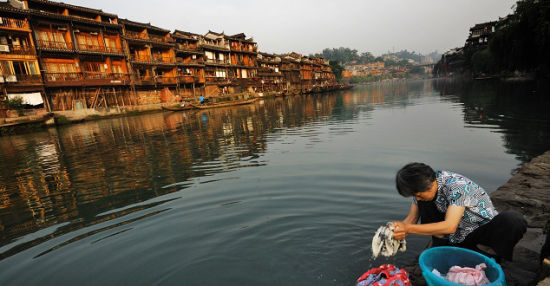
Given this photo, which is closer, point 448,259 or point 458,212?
point 458,212

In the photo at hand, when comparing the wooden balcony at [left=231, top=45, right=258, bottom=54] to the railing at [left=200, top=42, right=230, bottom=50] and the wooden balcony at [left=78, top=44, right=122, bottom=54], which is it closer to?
the railing at [left=200, top=42, right=230, bottom=50]

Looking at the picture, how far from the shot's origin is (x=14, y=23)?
85.2ft

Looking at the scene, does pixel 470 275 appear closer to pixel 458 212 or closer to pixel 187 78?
pixel 458 212

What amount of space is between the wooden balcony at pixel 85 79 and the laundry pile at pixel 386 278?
35732 millimetres

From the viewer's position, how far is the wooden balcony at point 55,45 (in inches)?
1107

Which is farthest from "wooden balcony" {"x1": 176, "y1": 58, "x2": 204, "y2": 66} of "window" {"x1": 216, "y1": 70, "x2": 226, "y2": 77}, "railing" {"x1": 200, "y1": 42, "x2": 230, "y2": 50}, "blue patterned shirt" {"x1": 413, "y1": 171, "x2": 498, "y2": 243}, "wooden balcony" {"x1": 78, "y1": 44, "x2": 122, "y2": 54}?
"blue patterned shirt" {"x1": 413, "y1": 171, "x2": 498, "y2": 243}

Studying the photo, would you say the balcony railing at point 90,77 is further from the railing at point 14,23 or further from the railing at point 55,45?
the railing at point 14,23

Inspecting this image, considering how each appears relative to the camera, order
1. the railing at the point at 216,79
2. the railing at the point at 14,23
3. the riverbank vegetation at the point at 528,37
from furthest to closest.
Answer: the railing at the point at 216,79 < the railing at the point at 14,23 < the riverbank vegetation at the point at 528,37

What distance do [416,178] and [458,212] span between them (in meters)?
0.52

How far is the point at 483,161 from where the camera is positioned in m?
7.79

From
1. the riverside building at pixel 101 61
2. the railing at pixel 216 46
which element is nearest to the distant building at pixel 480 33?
the riverside building at pixel 101 61

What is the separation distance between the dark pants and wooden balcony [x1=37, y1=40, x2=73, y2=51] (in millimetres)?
37012

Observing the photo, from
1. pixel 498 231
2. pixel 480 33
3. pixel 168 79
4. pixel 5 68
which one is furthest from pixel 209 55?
pixel 480 33

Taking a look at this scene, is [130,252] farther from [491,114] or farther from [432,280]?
[491,114]
